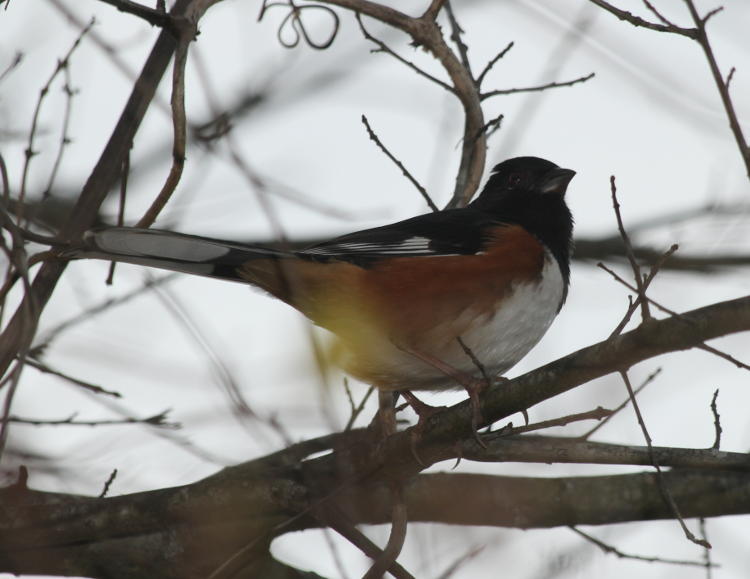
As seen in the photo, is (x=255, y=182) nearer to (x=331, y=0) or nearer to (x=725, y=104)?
(x=725, y=104)

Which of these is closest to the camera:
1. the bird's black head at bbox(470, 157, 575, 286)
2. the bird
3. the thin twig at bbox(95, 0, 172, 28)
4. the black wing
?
the thin twig at bbox(95, 0, 172, 28)

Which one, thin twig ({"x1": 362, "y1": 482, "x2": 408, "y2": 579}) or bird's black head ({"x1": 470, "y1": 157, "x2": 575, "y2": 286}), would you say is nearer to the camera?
thin twig ({"x1": 362, "y1": 482, "x2": 408, "y2": 579})

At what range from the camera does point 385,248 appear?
3697 millimetres

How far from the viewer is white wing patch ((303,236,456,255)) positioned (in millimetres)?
3658

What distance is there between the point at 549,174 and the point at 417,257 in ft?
3.13

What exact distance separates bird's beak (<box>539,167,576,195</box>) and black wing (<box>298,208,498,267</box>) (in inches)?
17.8

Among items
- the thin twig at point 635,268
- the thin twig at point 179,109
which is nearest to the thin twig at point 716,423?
the thin twig at point 635,268

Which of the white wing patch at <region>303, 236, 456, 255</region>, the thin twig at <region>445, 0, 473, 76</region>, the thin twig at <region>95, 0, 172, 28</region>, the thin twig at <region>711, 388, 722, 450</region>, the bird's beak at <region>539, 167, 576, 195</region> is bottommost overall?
the thin twig at <region>711, 388, 722, 450</region>

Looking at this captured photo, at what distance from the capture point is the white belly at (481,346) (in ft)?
11.6

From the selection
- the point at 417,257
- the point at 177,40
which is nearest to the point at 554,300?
the point at 417,257

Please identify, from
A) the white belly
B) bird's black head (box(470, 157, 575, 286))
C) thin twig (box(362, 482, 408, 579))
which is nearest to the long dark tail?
the white belly

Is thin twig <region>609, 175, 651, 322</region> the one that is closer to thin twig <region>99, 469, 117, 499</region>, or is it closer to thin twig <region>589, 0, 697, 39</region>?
thin twig <region>589, 0, 697, 39</region>

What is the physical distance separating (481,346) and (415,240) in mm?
504

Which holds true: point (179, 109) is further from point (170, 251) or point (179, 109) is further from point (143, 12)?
point (170, 251)
